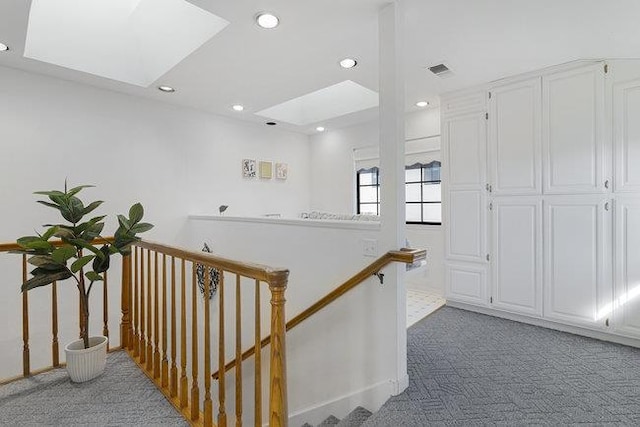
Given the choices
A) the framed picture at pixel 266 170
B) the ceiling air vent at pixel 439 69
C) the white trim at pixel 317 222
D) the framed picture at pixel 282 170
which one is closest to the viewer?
the white trim at pixel 317 222

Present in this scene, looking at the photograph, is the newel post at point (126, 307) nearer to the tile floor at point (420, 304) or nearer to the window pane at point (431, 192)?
the tile floor at point (420, 304)

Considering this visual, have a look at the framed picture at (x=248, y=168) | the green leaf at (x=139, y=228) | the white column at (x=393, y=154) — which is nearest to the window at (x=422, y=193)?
the framed picture at (x=248, y=168)

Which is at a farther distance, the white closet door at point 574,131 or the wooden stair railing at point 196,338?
the white closet door at point 574,131

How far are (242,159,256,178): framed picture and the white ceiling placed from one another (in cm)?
139

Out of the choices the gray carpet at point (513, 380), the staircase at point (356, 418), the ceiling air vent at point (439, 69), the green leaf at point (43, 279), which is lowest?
the staircase at point (356, 418)

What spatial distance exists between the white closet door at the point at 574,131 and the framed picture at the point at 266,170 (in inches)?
144

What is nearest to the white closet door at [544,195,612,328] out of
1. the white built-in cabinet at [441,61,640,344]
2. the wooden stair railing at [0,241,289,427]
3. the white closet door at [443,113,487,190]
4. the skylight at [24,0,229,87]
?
the white built-in cabinet at [441,61,640,344]

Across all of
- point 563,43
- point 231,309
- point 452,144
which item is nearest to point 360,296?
point 231,309

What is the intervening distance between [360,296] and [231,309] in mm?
1945

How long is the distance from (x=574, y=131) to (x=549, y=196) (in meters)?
0.61

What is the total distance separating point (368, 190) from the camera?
5.20 meters

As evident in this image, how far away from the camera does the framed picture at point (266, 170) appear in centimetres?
502

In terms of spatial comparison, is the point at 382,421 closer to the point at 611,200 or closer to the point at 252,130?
the point at 611,200

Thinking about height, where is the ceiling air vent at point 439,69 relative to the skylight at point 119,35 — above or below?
below
